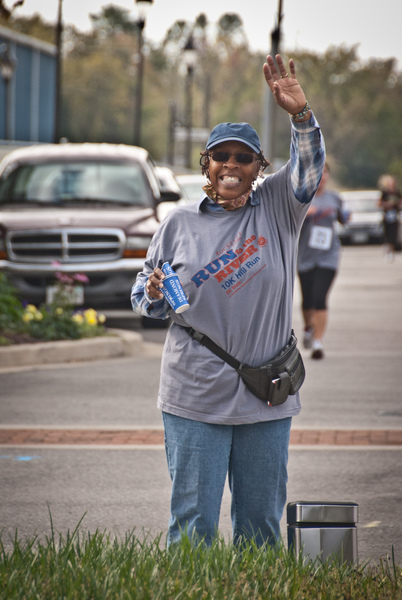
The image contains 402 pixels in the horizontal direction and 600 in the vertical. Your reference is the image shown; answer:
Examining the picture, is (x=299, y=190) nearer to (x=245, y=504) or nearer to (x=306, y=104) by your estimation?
(x=306, y=104)

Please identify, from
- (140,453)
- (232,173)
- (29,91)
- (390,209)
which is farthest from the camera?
(29,91)

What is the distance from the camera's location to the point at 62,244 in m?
12.4

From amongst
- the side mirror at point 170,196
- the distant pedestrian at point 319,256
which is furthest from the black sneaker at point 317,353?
the side mirror at point 170,196

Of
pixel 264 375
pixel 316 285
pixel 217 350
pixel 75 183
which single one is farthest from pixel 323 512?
pixel 75 183

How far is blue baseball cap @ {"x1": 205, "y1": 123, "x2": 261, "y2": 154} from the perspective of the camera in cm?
376

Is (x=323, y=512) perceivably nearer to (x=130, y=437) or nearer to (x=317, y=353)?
(x=130, y=437)

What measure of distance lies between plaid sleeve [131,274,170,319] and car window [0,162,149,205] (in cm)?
933

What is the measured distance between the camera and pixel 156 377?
9.58 metres

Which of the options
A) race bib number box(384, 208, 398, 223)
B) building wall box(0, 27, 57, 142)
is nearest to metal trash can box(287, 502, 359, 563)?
race bib number box(384, 208, 398, 223)

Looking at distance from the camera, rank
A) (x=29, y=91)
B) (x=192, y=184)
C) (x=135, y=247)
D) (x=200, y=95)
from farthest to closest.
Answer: (x=200, y=95)
(x=29, y=91)
(x=192, y=184)
(x=135, y=247)

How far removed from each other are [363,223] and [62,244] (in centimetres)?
2477

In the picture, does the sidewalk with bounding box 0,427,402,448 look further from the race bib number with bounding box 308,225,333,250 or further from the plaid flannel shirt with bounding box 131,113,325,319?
the race bib number with bounding box 308,225,333,250

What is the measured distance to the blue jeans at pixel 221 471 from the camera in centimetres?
371

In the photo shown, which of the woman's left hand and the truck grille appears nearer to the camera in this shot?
the woman's left hand
